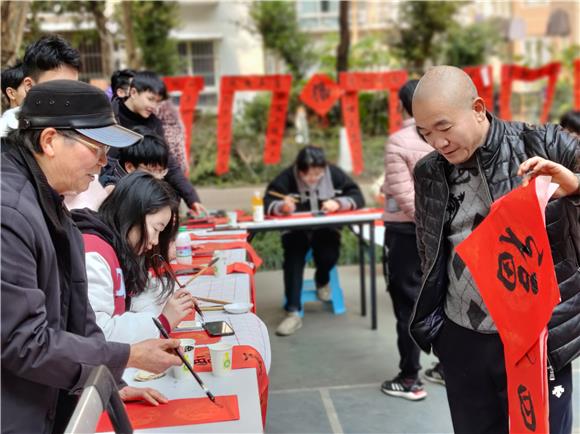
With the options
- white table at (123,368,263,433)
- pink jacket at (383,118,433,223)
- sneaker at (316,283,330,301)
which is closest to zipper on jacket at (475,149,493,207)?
white table at (123,368,263,433)

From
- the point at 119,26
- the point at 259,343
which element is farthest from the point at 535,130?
the point at 119,26

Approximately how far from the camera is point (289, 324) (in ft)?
16.0

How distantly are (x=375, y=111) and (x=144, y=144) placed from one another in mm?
12457

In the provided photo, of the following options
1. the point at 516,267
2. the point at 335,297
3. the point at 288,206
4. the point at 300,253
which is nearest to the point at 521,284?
the point at 516,267

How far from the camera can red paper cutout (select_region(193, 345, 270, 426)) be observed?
2023mm

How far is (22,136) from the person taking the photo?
1.44 m

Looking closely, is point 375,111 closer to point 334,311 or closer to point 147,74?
point 334,311

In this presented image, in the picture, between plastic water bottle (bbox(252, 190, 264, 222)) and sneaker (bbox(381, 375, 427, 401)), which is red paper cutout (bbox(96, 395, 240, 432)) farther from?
plastic water bottle (bbox(252, 190, 264, 222))

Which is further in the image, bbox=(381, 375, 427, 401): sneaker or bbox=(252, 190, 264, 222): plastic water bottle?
bbox=(252, 190, 264, 222): plastic water bottle

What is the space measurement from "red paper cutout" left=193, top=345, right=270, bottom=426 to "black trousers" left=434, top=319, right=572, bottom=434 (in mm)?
584

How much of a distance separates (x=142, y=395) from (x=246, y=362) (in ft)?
1.18

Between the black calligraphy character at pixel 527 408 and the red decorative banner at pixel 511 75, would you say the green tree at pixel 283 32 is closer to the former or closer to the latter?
the red decorative banner at pixel 511 75

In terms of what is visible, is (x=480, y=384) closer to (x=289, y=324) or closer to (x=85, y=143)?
(x=85, y=143)

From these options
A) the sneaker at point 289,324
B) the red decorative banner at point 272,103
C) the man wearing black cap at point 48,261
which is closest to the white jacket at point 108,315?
the man wearing black cap at point 48,261
